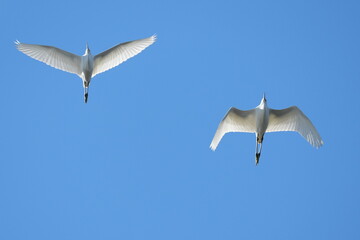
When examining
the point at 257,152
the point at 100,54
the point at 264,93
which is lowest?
the point at 257,152

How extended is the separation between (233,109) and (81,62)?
271 inches

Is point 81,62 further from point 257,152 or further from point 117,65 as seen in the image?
point 257,152

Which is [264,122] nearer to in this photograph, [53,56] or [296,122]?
[296,122]

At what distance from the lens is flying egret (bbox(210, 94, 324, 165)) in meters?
28.1

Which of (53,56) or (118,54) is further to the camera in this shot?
(118,54)

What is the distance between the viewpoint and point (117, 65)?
31016mm

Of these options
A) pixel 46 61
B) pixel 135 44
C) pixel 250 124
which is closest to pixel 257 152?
pixel 250 124

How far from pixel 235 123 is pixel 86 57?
22.5 feet

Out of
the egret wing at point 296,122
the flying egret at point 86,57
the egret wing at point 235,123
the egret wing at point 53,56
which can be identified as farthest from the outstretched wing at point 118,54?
the egret wing at point 296,122

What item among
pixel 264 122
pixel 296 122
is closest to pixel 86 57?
pixel 264 122

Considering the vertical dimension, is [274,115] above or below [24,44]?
below

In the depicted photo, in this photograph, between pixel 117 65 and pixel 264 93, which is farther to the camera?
pixel 117 65

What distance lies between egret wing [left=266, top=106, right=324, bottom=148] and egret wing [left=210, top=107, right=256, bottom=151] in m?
0.83

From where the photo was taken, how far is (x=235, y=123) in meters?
28.8
